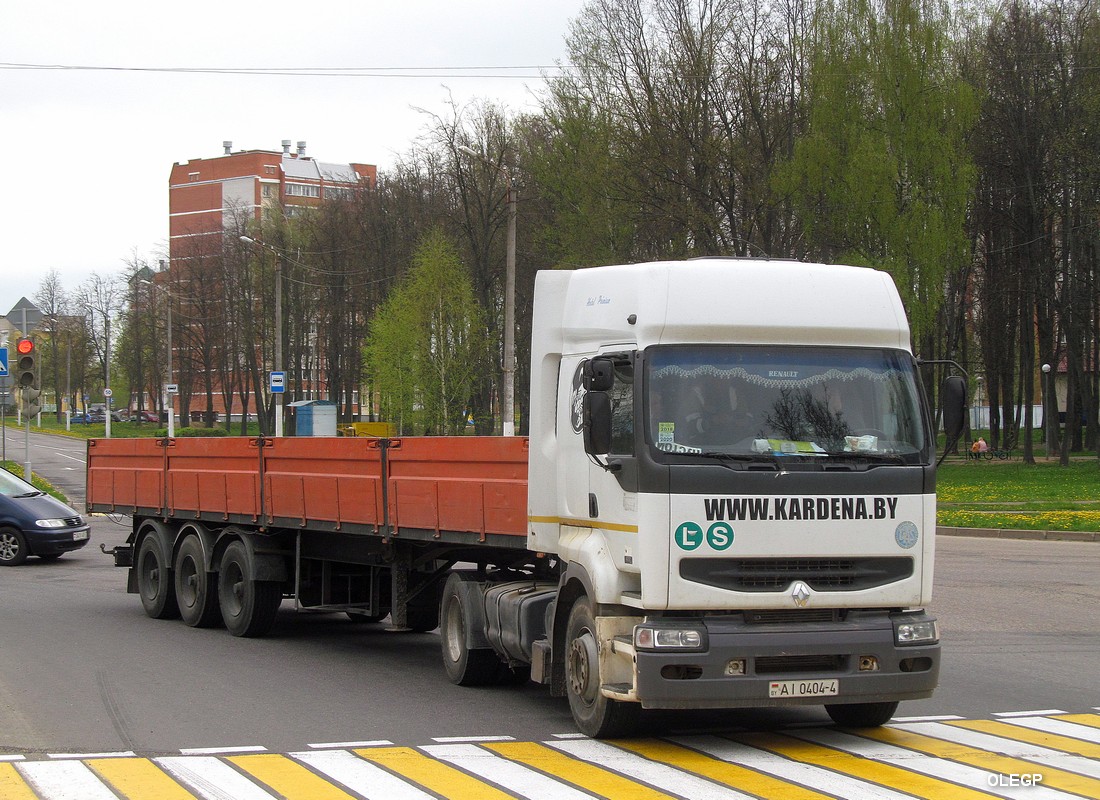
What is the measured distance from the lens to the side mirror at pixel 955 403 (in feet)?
27.2

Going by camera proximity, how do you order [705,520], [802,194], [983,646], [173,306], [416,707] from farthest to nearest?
[173,306] → [802,194] → [983,646] → [416,707] → [705,520]

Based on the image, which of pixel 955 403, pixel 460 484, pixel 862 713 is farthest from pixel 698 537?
pixel 460 484

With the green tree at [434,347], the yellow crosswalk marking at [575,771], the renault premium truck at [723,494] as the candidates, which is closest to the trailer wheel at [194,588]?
the renault premium truck at [723,494]

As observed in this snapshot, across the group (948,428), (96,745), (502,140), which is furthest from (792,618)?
(502,140)

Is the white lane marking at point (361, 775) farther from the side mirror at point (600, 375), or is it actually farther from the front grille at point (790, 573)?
the side mirror at point (600, 375)

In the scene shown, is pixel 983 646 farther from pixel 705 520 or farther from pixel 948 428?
pixel 705 520

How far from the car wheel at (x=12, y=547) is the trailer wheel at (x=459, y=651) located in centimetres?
1316

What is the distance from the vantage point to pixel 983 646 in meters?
12.0

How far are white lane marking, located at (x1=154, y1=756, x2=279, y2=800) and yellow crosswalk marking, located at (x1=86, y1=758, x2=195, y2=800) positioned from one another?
0.07 metres

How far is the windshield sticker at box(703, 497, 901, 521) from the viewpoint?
301 inches

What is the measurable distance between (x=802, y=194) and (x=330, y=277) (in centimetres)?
3416

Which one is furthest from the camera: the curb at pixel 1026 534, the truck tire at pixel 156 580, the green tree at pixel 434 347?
the green tree at pixel 434 347

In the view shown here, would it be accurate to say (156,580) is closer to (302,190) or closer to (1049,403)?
(1049,403)

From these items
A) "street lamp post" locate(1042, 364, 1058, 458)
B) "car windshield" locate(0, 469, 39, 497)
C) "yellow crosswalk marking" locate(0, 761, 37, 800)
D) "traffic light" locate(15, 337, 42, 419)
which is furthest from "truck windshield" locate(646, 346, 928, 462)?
"street lamp post" locate(1042, 364, 1058, 458)
